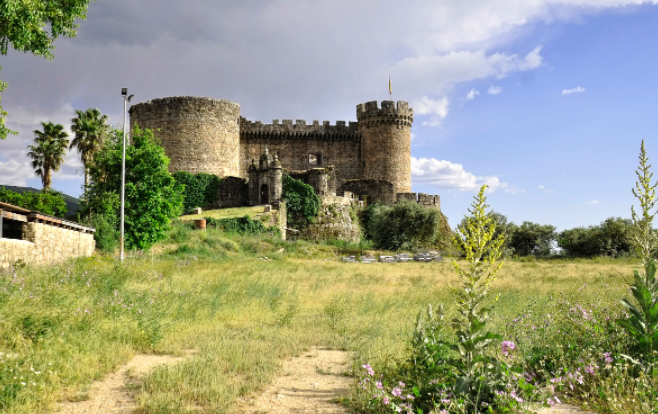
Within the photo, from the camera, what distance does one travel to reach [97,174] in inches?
1022

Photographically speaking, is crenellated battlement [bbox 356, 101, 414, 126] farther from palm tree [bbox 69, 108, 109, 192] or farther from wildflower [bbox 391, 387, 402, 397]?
wildflower [bbox 391, 387, 402, 397]

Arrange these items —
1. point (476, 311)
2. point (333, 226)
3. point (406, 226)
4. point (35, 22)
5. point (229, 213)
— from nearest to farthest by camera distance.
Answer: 1. point (476, 311)
2. point (35, 22)
3. point (229, 213)
4. point (406, 226)
5. point (333, 226)

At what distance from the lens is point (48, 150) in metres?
36.6

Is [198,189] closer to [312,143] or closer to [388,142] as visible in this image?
[312,143]

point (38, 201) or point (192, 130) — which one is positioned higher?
point (192, 130)

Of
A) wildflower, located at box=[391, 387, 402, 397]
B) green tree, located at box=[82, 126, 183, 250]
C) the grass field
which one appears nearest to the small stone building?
the grass field

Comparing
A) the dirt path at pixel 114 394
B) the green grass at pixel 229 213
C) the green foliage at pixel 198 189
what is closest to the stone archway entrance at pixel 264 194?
the green grass at pixel 229 213

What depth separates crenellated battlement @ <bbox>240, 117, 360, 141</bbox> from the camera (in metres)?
45.7

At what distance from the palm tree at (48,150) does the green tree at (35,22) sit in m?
26.6

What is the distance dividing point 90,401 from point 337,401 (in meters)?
2.79

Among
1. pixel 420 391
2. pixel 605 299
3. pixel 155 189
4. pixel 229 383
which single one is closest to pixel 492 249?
pixel 420 391

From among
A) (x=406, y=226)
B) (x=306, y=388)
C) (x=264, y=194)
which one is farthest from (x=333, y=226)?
(x=306, y=388)

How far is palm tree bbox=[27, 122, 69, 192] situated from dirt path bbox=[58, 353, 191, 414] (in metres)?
36.0

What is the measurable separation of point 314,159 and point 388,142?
7.49m
